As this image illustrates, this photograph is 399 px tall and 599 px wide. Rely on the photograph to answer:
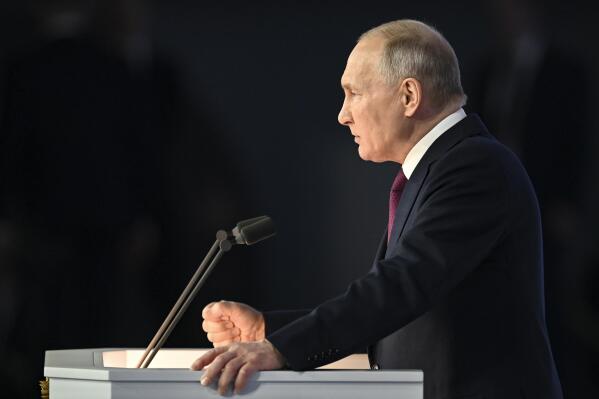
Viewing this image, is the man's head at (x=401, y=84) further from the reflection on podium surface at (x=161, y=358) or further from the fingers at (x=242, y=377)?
the fingers at (x=242, y=377)

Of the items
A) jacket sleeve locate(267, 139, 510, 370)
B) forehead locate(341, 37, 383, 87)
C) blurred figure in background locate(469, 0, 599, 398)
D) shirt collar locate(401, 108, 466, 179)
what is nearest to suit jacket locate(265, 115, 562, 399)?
jacket sleeve locate(267, 139, 510, 370)

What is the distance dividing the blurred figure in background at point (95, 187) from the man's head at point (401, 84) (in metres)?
2.64

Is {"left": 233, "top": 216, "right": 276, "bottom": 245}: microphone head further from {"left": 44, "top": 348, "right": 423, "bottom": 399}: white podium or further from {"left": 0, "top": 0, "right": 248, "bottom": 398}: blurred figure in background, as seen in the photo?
{"left": 0, "top": 0, "right": 248, "bottom": 398}: blurred figure in background

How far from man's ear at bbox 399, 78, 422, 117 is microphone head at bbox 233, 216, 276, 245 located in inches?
14.0

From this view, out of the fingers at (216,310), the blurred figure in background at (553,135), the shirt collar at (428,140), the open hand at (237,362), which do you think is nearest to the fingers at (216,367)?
the open hand at (237,362)

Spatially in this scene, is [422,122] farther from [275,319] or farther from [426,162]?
[275,319]

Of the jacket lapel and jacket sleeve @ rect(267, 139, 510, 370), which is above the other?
the jacket lapel

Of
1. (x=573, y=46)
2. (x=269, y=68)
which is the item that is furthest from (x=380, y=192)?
(x=573, y=46)

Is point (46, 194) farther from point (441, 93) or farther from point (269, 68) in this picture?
point (441, 93)

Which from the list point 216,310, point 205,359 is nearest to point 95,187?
point 216,310

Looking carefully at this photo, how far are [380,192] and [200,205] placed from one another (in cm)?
78

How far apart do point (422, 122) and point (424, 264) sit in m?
0.43

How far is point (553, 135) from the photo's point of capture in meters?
4.64

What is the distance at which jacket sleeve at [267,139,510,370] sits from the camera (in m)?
1.63
